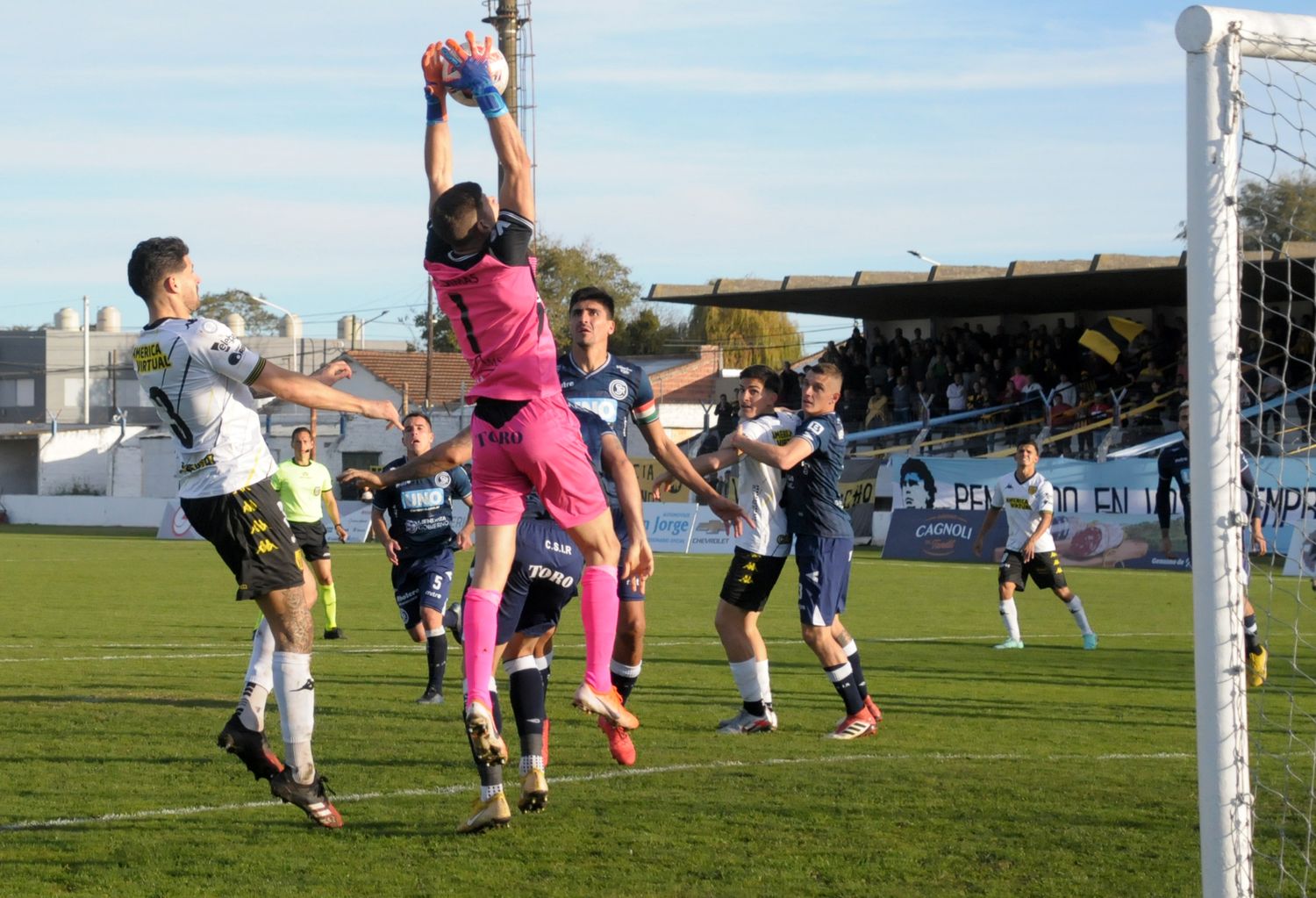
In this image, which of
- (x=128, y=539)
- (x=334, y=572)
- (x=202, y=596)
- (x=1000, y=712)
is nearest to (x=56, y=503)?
(x=128, y=539)

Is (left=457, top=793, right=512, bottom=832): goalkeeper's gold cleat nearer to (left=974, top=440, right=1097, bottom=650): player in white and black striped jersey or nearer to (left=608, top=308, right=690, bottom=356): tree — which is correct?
(left=974, top=440, right=1097, bottom=650): player in white and black striped jersey

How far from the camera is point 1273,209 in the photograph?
579cm

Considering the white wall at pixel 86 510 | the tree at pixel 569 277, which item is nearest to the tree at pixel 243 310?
the tree at pixel 569 277

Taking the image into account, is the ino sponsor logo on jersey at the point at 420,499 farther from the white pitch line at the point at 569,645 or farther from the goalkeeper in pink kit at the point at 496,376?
the goalkeeper in pink kit at the point at 496,376

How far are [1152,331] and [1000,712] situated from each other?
1184 inches

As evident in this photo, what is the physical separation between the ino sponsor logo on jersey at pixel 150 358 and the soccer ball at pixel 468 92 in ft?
5.04

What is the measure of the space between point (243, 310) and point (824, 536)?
94.2 meters

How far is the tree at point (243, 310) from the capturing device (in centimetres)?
9388

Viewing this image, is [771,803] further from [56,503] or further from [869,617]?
[56,503]

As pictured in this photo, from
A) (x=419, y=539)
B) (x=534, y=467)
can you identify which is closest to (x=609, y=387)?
(x=534, y=467)

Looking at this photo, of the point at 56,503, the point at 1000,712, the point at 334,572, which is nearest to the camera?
the point at 1000,712

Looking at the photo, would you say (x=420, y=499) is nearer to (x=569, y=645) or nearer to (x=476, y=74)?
(x=569, y=645)

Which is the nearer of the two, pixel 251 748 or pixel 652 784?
pixel 251 748

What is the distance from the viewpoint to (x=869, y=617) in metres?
17.0
